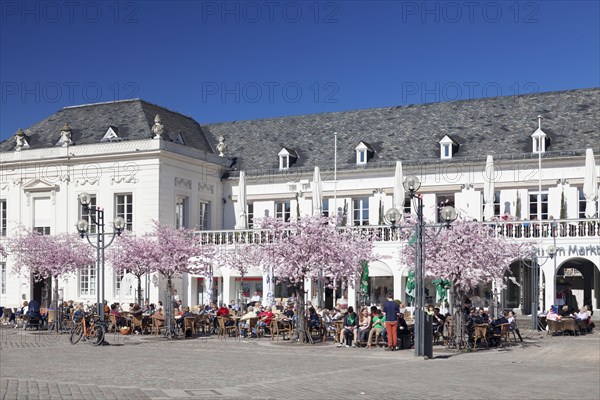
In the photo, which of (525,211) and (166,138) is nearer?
(525,211)

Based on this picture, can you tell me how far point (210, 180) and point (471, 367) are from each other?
3019 cm

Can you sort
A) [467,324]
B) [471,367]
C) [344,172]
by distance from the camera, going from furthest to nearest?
[344,172] < [467,324] < [471,367]

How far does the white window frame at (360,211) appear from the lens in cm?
4572

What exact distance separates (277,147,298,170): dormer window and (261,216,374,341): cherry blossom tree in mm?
17879

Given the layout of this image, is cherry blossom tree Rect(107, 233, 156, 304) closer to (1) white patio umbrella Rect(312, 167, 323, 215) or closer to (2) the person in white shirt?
(2) the person in white shirt

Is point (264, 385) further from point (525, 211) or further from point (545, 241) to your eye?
point (525, 211)

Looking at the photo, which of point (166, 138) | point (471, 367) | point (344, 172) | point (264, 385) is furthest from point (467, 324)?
point (166, 138)

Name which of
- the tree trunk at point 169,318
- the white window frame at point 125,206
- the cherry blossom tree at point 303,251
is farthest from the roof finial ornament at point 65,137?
the cherry blossom tree at point 303,251

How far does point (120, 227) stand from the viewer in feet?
103

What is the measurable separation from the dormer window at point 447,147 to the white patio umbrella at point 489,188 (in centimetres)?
358

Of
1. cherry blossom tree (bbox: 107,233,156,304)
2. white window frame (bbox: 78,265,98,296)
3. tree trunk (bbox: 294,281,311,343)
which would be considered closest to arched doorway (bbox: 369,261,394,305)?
cherry blossom tree (bbox: 107,233,156,304)

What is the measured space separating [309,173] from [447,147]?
7.08 m

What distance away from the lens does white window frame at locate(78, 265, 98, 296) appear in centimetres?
4512

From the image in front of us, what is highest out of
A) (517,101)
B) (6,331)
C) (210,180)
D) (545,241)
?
(517,101)
